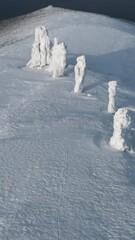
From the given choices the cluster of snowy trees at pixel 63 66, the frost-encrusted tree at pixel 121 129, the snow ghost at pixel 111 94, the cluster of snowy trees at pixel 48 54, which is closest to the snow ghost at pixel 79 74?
the cluster of snowy trees at pixel 63 66

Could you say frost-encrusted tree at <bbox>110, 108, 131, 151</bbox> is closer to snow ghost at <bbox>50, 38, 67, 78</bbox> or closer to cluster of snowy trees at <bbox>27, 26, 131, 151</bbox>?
cluster of snowy trees at <bbox>27, 26, 131, 151</bbox>

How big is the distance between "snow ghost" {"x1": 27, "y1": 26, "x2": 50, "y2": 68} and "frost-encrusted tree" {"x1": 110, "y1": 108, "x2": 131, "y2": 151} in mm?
22220

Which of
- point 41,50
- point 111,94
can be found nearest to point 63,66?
point 41,50

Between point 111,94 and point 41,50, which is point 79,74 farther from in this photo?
point 41,50

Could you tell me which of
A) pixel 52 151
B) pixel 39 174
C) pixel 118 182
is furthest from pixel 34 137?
pixel 118 182

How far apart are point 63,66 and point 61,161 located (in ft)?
65.9

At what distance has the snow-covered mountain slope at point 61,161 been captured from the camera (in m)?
27.2

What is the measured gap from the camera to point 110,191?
30609mm

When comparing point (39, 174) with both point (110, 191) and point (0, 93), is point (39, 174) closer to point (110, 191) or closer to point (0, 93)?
point (110, 191)

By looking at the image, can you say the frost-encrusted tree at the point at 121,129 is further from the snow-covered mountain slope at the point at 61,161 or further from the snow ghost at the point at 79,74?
the snow ghost at the point at 79,74

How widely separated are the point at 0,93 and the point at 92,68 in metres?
16.4

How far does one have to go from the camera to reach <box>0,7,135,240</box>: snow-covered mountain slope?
27.2 meters

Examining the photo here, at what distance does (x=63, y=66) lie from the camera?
2030 inches

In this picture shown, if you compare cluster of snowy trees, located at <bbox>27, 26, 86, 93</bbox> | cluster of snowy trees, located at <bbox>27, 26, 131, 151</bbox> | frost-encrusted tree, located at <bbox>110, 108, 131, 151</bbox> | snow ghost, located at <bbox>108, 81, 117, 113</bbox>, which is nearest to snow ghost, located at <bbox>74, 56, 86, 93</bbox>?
cluster of snowy trees, located at <bbox>27, 26, 131, 151</bbox>
